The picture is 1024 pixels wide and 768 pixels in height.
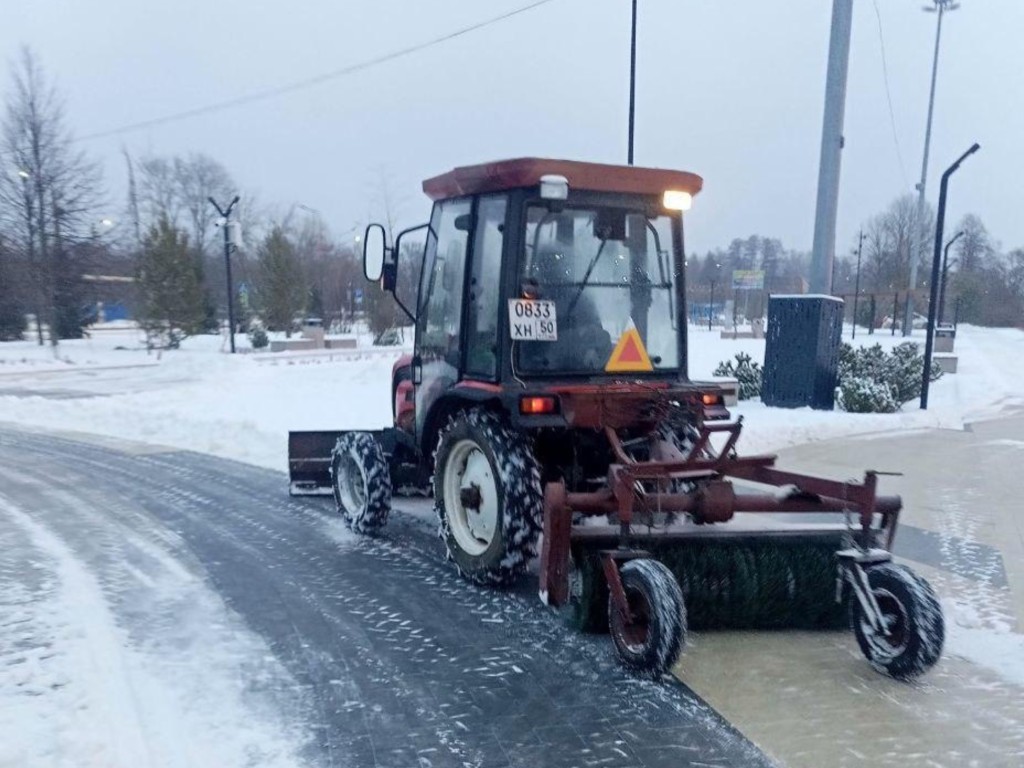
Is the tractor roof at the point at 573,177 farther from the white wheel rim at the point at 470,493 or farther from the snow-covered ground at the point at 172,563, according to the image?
the snow-covered ground at the point at 172,563

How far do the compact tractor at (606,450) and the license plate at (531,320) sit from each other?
12 mm

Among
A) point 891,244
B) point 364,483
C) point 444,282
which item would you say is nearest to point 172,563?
point 364,483

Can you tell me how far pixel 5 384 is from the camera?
68.0 feet

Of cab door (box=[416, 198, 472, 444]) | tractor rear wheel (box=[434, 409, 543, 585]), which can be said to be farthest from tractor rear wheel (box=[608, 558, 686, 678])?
cab door (box=[416, 198, 472, 444])

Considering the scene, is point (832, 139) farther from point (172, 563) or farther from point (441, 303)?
point (172, 563)

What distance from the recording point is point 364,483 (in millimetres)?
6387

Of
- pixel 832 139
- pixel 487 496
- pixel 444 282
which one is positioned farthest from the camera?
pixel 832 139

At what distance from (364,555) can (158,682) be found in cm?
226

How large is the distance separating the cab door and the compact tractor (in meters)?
0.02

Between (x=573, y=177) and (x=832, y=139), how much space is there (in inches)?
407

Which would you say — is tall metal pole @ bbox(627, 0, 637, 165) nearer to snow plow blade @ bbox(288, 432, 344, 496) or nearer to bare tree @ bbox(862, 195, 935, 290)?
snow plow blade @ bbox(288, 432, 344, 496)

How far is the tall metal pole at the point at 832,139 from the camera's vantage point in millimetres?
13523

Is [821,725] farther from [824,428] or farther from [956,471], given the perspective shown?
[824,428]

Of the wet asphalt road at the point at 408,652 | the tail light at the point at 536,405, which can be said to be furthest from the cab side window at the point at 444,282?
the wet asphalt road at the point at 408,652
